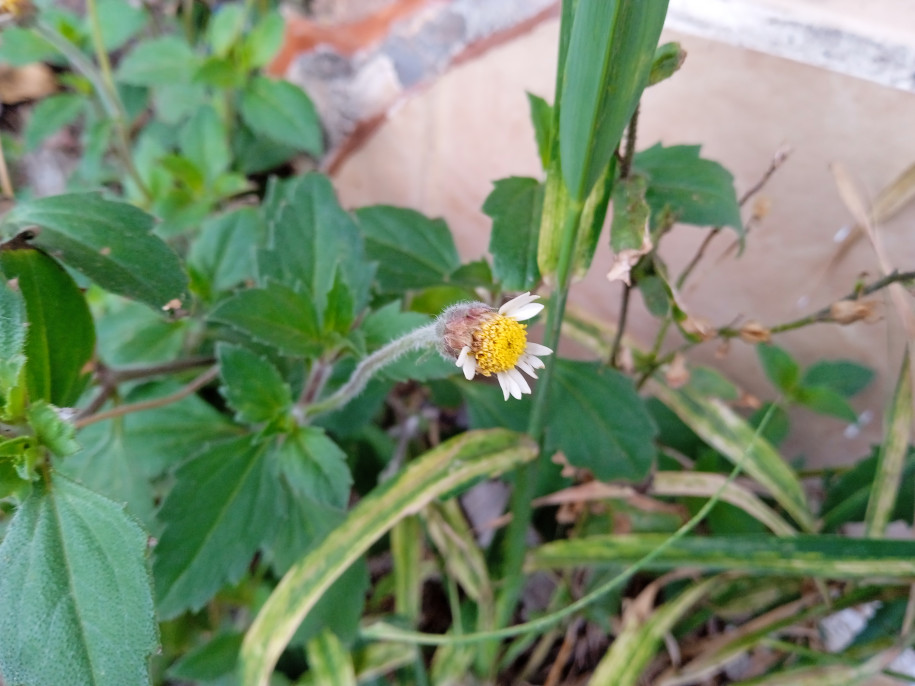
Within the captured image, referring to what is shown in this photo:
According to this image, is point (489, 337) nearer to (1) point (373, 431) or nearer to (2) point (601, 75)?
(2) point (601, 75)

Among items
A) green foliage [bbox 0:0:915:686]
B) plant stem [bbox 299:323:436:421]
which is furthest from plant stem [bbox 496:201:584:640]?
plant stem [bbox 299:323:436:421]

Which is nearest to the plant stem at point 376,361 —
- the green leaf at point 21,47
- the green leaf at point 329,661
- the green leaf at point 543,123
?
the green leaf at point 543,123

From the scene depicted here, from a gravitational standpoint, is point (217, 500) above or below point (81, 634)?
above

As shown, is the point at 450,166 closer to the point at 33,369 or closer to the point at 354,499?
the point at 354,499

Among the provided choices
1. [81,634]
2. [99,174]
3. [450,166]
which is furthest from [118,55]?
[81,634]

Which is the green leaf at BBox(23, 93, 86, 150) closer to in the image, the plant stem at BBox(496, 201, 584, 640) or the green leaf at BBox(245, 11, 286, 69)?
the green leaf at BBox(245, 11, 286, 69)

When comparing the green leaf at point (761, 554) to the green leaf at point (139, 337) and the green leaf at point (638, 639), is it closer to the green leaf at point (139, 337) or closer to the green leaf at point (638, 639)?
the green leaf at point (638, 639)

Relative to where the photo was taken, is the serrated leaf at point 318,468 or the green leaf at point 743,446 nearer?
the serrated leaf at point 318,468
